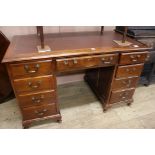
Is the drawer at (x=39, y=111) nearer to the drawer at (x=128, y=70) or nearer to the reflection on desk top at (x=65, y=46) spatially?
the reflection on desk top at (x=65, y=46)

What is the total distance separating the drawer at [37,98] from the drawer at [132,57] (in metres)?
0.70

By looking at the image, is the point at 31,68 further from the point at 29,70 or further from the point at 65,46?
the point at 65,46

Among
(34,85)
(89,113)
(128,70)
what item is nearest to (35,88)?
(34,85)

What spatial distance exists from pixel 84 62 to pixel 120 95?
67 centimetres

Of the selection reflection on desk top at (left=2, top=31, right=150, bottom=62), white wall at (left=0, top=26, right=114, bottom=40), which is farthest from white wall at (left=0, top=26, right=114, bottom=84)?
reflection on desk top at (left=2, top=31, right=150, bottom=62)

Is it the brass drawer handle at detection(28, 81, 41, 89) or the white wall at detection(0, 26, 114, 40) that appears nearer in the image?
the brass drawer handle at detection(28, 81, 41, 89)

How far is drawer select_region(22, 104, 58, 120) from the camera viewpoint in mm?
1334

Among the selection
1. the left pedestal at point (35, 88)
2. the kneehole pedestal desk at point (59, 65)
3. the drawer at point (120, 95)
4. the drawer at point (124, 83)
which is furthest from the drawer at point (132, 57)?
the left pedestal at point (35, 88)

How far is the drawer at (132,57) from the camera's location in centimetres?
129

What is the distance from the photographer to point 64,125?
1.51 metres

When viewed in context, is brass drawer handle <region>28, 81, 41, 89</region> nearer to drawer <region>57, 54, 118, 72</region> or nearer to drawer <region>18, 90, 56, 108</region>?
drawer <region>18, 90, 56, 108</region>

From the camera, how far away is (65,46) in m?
1.24

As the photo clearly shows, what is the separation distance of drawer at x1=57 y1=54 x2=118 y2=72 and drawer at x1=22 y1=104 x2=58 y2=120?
0.44 m
